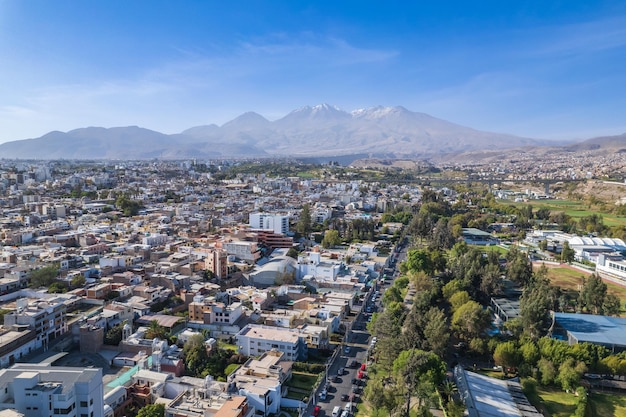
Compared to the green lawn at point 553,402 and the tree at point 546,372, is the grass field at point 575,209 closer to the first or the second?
the tree at point 546,372

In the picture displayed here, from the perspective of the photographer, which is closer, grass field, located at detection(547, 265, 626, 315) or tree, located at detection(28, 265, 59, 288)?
tree, located at detection(28, 265, 59, 288)

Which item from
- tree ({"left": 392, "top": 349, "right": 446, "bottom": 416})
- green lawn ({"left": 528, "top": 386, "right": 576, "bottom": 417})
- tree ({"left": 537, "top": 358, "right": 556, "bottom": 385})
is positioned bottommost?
green lawn ({"left": 528, "top": 386, "right": 576, "bottom": 417})

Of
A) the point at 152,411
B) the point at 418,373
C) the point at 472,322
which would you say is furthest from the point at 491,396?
the point at 152,411

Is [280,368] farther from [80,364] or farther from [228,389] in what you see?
[80,364]

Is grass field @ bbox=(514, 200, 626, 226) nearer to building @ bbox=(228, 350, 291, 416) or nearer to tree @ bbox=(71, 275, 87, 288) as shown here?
building @ bbox=(228, 350, 291, 416)

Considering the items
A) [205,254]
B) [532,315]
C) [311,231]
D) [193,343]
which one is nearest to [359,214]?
[311,231]

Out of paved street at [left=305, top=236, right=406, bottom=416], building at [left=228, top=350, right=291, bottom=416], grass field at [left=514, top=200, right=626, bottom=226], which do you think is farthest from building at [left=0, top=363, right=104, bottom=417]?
grass field at [left=514, top=200, right=626, bottom=226]

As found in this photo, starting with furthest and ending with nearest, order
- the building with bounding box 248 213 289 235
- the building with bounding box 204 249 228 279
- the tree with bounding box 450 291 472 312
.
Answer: the building with bounding box 248 213 289 235, the building with bounding box 204 249 228 279, the tree with bounding box 450 291 472 312

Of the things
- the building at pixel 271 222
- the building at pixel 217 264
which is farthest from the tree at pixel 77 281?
the building at pixel 271 222
